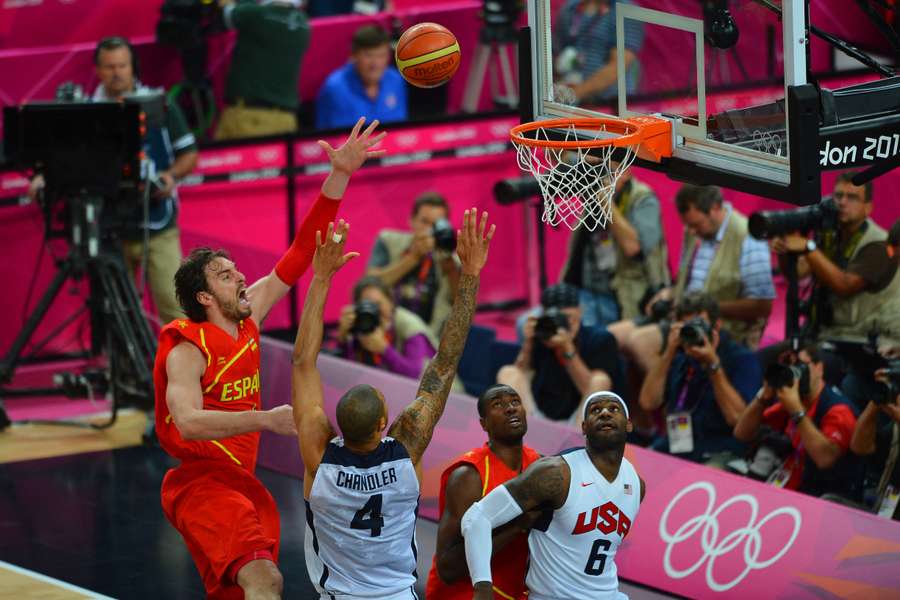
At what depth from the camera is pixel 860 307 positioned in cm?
952

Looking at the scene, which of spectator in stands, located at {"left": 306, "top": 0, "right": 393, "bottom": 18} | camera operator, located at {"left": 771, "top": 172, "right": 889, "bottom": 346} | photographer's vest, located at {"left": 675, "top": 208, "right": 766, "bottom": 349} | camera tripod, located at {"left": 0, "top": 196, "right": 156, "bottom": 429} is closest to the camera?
camera operator, located at {"left": 771, "top": 172, "right": 889, "bottom": 346}

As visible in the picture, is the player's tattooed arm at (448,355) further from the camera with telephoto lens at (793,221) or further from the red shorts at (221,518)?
the camera with telephoto lens at (793,221)

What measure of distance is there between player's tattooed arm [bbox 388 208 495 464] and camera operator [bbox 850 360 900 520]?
2.55 metres

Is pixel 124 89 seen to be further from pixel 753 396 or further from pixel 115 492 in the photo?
pixel 753 396

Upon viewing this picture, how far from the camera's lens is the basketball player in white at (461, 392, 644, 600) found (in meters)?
6.42

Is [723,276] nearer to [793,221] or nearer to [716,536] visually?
[793,221]

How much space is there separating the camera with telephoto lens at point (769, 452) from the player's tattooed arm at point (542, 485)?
8.88ft

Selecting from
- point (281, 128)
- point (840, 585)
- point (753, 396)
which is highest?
point (281, 128)

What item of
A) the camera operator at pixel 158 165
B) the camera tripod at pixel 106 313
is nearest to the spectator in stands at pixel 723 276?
the camera tripod at pixel 106 313

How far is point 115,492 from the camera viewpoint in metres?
9.88

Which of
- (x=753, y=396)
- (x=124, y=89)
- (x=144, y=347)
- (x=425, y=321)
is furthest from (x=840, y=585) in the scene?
(x=124, y=89)

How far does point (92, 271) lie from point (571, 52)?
4.61 metres

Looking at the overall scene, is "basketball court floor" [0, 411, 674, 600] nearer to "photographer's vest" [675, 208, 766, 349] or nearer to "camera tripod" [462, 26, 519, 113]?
"photographer's vest" [675, 208, 766, 349]

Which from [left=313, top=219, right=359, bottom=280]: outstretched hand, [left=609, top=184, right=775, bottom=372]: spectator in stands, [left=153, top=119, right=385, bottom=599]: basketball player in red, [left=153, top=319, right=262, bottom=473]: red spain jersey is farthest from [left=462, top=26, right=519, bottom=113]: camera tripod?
[left=313, top=219, right=359, bottom=280]: outstretched hand
